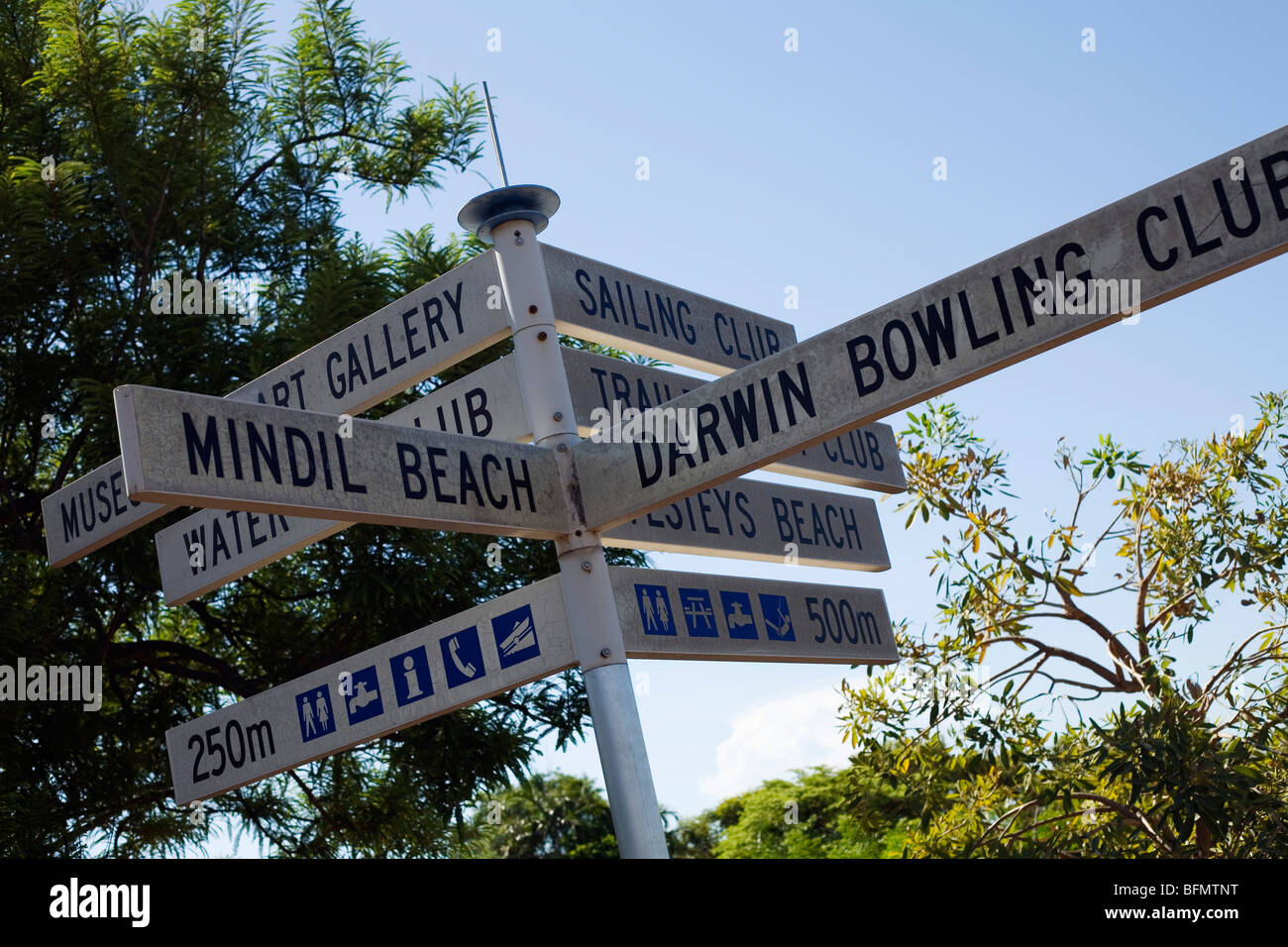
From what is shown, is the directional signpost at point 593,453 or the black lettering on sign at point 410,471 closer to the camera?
the directional signpost at point 593,453

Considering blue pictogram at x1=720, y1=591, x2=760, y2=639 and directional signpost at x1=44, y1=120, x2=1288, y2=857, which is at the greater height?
directional signpost at x1=44, y1=120, x2=1288, y2=857

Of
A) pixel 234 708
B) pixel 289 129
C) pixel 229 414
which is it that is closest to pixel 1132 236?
pixel 229 414

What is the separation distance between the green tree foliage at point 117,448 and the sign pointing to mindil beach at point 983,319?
220 inches

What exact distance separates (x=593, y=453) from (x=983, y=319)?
1042 mm

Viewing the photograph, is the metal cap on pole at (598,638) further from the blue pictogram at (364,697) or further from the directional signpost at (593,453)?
the blue pictogram at (364,697)

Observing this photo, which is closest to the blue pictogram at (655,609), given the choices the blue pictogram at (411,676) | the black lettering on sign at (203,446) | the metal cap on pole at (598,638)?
the metal cap on pole at (598,638)

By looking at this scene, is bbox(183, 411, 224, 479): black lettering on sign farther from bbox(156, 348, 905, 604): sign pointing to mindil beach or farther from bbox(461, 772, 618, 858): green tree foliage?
bbox(461, 772, 618, 858): green tree foliage

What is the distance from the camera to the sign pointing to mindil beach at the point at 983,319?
247 centimetres

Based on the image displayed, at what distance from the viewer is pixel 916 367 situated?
275 centimetres

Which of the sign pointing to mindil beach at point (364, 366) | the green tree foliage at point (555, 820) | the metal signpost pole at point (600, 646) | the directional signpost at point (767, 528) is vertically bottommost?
Answer: the metal signpost pole at point (600, 646)

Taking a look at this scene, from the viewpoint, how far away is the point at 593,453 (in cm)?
330

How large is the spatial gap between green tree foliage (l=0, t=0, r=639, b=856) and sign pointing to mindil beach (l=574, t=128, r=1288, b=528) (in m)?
5.59

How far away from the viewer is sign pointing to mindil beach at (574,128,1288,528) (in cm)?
247

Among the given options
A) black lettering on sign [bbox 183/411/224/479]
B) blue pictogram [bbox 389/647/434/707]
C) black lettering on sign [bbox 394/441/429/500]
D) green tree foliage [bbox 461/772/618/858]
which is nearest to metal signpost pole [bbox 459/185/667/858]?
black lettering on sign [bbox 394/441/429/500]
